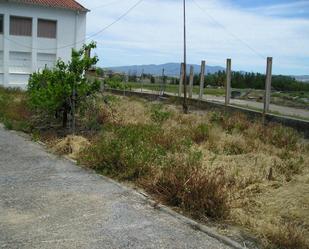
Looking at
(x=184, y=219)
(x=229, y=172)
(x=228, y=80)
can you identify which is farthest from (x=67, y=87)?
(x=228, y=80)

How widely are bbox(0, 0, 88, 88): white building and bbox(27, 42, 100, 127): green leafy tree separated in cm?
3085

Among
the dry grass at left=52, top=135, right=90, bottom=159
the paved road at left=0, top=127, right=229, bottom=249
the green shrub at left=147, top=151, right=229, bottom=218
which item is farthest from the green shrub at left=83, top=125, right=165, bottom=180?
the green shrub at left=147, top=151, right=229, bottom=218

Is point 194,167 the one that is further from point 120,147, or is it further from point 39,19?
point 39,19

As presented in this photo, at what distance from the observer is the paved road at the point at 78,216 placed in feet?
18.6

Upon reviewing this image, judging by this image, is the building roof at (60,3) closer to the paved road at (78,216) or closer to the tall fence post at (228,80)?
the tall fence post at (228,80)

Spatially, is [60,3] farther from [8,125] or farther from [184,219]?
[184,219]

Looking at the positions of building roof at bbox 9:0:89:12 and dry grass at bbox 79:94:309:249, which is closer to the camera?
dry grass at bbox 79:94:309:249

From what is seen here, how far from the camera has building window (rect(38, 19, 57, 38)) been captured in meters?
44.7

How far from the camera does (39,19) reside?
44.2 metres

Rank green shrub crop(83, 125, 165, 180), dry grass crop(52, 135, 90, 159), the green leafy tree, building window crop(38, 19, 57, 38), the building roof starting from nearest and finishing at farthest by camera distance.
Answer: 1. green shrub crop(83, 125, 165, 180)
2. dry grass crop(52, 135, 90, 159)
3. the green leafy tree
4. the building roof
5. building window crop(38, 19, 57, 38)

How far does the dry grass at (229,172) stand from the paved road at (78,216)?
0.48 metres

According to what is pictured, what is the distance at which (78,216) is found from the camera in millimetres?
6527

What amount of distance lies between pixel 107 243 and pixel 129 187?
249 cm

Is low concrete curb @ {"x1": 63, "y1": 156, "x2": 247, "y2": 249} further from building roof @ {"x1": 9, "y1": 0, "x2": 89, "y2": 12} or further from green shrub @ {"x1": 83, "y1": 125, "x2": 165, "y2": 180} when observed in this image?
building roof @ {"x1": 9, "y1": 0, "x2": 89, "y2": 12}
